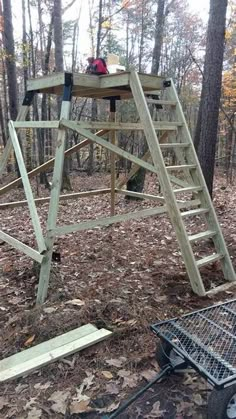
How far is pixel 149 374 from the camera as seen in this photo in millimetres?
2797

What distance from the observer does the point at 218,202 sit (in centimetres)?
852

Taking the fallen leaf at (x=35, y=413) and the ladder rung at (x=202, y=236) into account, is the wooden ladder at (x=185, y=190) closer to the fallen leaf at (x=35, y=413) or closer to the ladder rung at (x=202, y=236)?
the ladder rung at (x=202, y=236)

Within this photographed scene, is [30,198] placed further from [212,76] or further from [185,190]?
[212,76]

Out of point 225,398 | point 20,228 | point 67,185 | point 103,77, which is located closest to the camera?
point 225,398

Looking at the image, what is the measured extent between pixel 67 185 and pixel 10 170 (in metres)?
8.58

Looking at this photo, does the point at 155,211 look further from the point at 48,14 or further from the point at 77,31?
the point at 77,31

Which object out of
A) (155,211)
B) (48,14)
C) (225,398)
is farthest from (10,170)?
(225,398)

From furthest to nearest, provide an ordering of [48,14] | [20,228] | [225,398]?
[48,14]
[20,228]
[225,398]

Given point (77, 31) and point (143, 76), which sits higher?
point (77, 31)

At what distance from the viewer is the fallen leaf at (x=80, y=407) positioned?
2.45m

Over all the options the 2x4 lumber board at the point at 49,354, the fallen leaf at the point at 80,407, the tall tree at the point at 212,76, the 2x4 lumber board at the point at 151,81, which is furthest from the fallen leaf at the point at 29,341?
the tall tree at the point at 212,76

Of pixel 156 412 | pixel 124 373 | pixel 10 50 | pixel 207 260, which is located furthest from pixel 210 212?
pixel 10 50

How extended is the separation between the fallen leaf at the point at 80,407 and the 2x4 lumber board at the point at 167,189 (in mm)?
1912

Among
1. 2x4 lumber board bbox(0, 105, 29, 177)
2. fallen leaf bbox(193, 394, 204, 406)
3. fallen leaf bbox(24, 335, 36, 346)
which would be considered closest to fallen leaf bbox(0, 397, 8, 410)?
fallen leaf bbox(24, 335, 36, 346)
